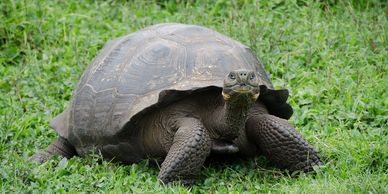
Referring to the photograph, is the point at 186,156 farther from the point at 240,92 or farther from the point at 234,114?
the point at 240,92

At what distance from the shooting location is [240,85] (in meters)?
4.55

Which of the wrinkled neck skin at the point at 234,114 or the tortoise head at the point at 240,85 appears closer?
the tortoise head at the point at 240,85

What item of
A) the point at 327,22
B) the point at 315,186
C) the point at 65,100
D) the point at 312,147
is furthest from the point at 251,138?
the point at 327,22

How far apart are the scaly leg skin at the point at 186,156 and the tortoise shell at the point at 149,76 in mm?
305

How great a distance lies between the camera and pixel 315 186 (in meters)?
4.42

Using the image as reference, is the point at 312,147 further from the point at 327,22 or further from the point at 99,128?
the point at 327,22

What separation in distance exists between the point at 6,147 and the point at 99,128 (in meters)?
0.88

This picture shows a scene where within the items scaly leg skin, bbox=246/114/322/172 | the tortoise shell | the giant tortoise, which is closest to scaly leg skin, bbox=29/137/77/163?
the giant tortoise

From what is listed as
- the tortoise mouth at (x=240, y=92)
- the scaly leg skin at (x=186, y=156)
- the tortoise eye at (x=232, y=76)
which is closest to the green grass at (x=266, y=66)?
the scaly leg skin at (x=186, y=156)

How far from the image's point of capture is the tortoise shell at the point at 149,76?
500 cm

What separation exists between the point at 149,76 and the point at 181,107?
0.30 meters

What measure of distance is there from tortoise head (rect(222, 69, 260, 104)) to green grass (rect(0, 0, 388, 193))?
1.88 ft

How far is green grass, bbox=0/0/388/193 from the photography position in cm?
479

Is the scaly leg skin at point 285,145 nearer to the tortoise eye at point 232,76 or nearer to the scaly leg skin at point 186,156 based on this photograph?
the scaly leg skin at point 186,156
